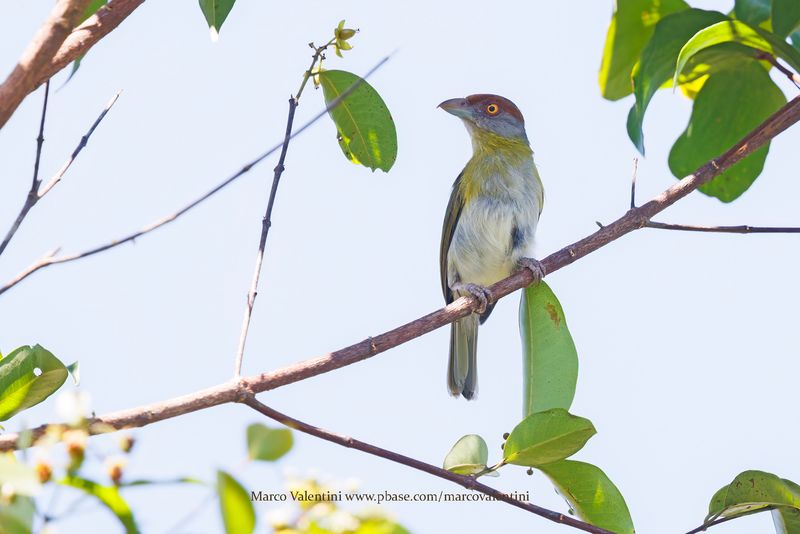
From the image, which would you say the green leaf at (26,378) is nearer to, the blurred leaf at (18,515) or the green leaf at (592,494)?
the blurred leaf at (18,515)

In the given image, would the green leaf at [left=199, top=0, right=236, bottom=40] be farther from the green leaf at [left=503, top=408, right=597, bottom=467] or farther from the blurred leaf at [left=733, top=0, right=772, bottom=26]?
the blurred leaf at [left=733, top=0, right=772, bottom=26]

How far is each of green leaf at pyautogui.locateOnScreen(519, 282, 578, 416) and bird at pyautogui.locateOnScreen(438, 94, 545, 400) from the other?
1.13m

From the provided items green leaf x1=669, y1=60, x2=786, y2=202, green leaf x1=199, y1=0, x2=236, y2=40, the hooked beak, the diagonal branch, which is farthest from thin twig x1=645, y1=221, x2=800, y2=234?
the hooked beak

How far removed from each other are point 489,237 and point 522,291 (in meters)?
1.61

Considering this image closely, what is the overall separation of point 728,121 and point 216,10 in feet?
6.86

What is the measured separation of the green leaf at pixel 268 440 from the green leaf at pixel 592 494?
1.56 meters

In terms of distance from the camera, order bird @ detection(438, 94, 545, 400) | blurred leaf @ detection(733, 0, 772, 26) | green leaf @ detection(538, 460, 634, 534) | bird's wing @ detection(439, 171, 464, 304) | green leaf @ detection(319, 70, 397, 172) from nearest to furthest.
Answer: green leaf @ detection(538, 460, 634, 534)
blurred leaf @ detection(733, 0, 772, 26)
green leaf @ detection(319, 70, 397, 172)
bird @ detection(438, 94, 545, 400)
bird's wing @ detection(439, 171, 464, 304)

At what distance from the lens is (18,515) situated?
1.21 metres

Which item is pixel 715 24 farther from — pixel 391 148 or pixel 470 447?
pixel 470 447

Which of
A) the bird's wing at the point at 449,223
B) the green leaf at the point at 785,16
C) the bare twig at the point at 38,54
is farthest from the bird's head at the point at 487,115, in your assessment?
the bare twig at the point at 38,54

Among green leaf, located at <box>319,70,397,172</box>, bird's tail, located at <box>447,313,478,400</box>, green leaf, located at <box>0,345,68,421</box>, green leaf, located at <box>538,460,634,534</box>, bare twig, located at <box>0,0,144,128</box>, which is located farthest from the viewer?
bird's tail, located at <box>447,313,478,400</box>

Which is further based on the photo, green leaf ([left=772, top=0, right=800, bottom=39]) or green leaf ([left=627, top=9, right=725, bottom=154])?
green leaf ([left=627, top=9, right=725, bottom=154])

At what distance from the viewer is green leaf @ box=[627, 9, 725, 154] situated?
11.0 ft

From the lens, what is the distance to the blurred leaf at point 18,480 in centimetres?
120
